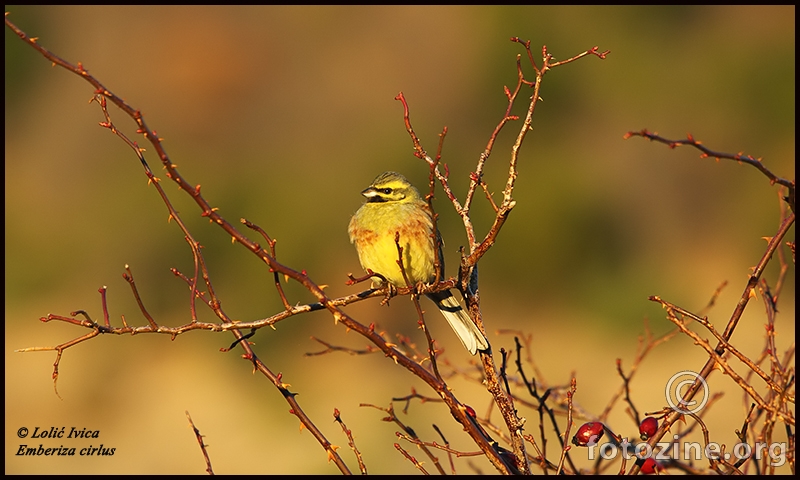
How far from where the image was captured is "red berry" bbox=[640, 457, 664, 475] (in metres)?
2.49

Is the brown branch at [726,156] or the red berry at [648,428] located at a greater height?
the brown branch at [726,156]

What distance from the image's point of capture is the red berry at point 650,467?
2494mm

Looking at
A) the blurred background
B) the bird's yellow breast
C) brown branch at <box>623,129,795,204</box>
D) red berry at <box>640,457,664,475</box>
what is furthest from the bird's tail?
the blurred background

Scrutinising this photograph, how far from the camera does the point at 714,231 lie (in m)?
Result: 14.7

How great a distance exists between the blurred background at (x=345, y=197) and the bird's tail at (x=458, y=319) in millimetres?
2889

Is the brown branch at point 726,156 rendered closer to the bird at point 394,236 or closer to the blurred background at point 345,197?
the bird at point 394,236

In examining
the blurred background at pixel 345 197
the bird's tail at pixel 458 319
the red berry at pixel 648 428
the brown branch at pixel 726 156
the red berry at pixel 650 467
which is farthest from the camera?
the blurred background at pixel 345 197

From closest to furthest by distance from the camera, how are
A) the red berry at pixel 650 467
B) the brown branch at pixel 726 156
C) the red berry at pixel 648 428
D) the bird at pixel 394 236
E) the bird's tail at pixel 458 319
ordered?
the brown branch at pixel 726 156 < the red berry at pixel 650 467 < the red berry at pixel 648 428 < the bird's tail at pixel 458 319 < the bird at pixel 394 236

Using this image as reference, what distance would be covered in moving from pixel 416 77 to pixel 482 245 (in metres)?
14.5

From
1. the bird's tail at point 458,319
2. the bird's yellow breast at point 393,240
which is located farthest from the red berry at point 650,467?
the bird's yellow breast at point 393,240

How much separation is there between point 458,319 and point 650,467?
1.83 meters

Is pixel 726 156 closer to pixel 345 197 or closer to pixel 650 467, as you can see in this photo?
Result: pixel 650 467

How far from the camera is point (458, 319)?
425cm

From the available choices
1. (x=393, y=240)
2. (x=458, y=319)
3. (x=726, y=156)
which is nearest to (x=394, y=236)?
(x=393, y=240)
